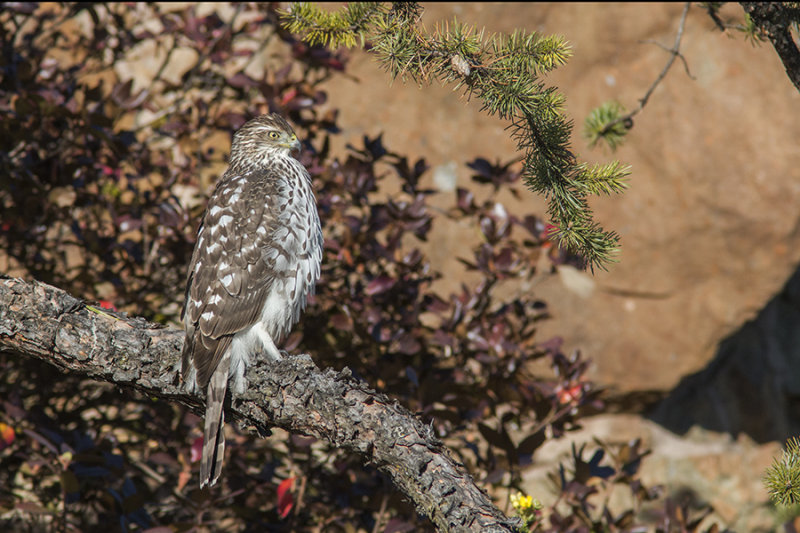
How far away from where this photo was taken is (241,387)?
3012 mm

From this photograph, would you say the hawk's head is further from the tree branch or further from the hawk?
the tree branch

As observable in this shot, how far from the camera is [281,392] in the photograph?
109 inches

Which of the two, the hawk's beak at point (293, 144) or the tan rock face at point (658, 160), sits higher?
the tan rock face at point (658, 160)

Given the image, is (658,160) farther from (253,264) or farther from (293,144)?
(253,264)

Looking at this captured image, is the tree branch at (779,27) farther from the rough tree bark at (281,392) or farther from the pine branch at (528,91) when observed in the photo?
the rough tree bark at (281,392)

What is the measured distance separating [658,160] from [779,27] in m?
2.91

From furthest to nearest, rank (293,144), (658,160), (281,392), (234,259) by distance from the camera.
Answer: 1. (658,160)
2. (293,144)
3. (234,259)
4. (281,392)

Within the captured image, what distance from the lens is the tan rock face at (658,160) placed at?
5074mm

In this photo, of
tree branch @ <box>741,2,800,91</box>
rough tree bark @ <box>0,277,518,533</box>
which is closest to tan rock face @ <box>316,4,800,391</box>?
rough tree bark @ <box>0,277,518,533</box>

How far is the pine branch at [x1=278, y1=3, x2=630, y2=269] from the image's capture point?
91.5 inches

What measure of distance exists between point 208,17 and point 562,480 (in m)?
3.26

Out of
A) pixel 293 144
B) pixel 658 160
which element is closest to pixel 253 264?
pixel 293 144

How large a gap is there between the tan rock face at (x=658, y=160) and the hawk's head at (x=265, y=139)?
1440 mm

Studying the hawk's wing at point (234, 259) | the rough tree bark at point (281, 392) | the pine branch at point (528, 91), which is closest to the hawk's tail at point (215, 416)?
the rough tree bark at point (281, 392)
